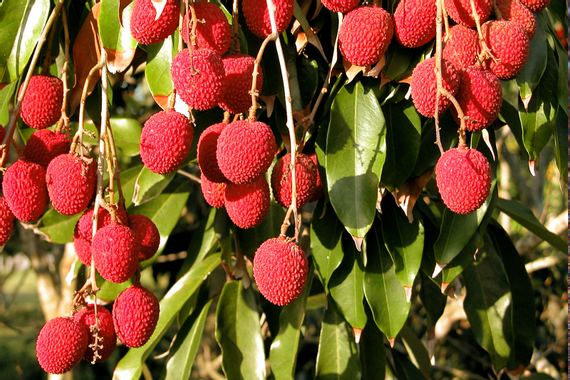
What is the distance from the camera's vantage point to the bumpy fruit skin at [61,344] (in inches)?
27.3

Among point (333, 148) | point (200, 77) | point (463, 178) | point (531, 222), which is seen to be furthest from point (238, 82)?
point (531, 222)

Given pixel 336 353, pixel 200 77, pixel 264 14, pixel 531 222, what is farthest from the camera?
pixel 531 222

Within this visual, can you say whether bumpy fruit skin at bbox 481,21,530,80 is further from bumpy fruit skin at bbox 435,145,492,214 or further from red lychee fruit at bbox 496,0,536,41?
bumpy fruit skin at bbox 435,145,492,214

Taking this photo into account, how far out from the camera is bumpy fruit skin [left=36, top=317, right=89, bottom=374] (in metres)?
0.69

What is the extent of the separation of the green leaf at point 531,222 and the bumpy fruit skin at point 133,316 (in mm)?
869

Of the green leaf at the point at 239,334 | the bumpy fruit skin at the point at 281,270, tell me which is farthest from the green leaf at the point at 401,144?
the green leaf at the point at 239,334

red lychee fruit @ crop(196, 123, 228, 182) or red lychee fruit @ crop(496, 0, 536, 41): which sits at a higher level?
red lychee fruit @ crop(496, 0, 536, 41)

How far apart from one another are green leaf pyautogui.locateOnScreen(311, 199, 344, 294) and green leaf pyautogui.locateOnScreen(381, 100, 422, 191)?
0.13 m

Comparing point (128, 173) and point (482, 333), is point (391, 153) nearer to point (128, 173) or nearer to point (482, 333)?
point (482, 333)

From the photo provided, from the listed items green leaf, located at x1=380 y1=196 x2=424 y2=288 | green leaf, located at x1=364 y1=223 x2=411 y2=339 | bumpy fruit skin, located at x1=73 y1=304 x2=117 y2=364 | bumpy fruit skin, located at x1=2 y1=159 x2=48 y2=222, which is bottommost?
green leaf, located at x1=364 y1=223 x2=411 y2=339

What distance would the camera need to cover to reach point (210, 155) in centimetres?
71

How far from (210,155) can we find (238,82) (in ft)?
0.34

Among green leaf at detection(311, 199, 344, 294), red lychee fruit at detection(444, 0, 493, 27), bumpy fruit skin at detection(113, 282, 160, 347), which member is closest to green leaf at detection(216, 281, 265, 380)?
green leaf at detection(311, 199, 344, 294)

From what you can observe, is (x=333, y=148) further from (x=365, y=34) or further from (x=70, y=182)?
(x=70, y=182)
